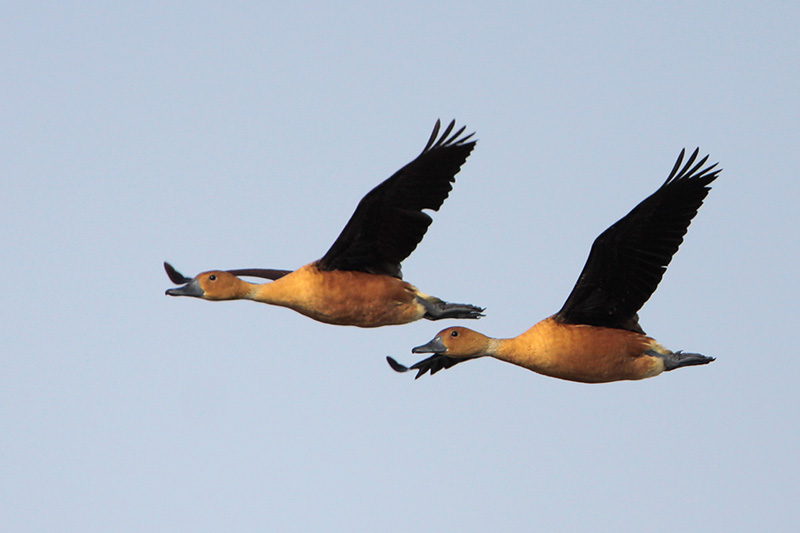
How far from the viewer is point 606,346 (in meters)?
17.6

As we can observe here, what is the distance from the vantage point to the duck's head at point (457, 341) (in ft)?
57.7

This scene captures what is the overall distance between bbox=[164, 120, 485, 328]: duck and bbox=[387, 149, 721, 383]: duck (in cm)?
111

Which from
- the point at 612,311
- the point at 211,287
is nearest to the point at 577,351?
the point at 612,311

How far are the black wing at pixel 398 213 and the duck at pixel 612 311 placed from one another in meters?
1.36

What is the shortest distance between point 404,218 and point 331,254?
958mm

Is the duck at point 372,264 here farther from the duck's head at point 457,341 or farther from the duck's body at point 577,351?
the duck's body at point 577,351

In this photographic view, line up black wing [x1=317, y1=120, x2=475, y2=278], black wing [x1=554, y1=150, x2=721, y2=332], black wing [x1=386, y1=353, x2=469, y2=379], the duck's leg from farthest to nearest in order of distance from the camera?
black wing [x1=386, y1=353, x2=469, y2=379]
the duck's leg
black wing [x1=317, y1=120, x2=475, y2=278]
black wing [x1=554, y1=150, x2=721, y2=332]

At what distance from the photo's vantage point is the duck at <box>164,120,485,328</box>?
1814cm

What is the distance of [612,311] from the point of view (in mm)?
17703

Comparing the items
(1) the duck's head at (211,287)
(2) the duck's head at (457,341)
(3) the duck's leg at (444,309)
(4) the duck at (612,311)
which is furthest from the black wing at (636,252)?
(1) the duck's head at (211,287)

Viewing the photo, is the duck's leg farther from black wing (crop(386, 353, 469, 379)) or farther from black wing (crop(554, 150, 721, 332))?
black wing (crop(554, 150, 721, 332))

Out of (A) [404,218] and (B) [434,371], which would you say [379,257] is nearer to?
(A) [404,218]

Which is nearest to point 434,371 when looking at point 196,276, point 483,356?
point 483,356

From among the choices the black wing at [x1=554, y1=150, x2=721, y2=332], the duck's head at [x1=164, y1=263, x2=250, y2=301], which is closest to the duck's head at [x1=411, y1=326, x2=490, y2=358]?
the black wing at [x1=554, y1=150, x2=721, y2=332]
